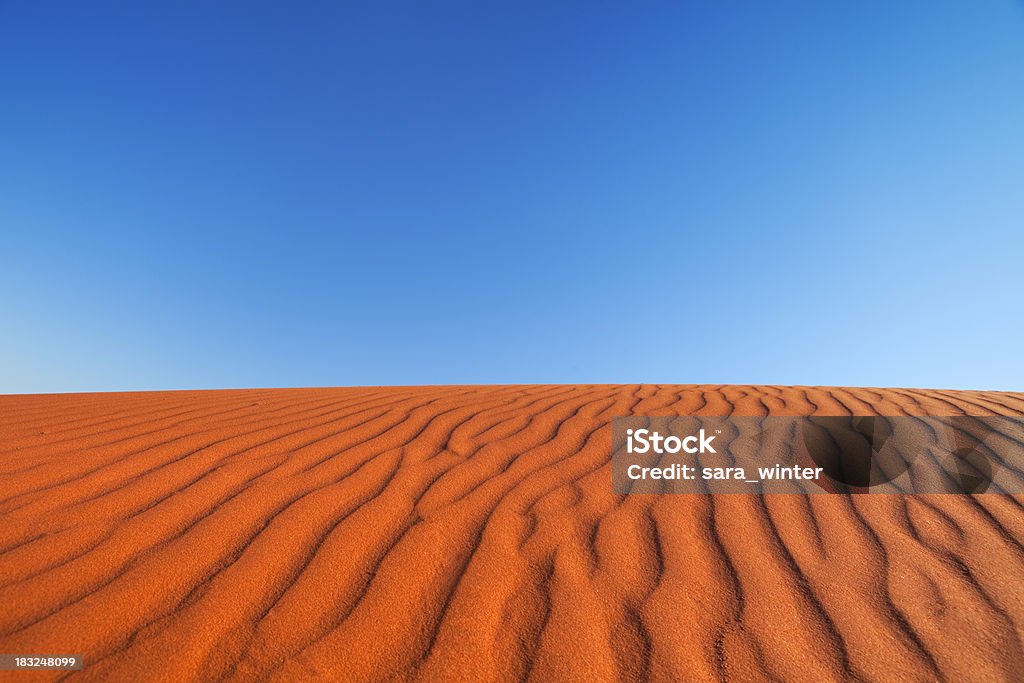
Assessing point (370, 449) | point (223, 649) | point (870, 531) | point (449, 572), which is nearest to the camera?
point (223, 649)

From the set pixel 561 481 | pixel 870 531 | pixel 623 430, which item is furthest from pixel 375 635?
pixel 623 430

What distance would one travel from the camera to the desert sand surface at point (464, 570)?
175 centimetres

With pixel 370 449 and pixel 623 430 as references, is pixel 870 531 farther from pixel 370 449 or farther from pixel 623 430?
pixel 370 449

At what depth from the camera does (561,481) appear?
2994 millimetres

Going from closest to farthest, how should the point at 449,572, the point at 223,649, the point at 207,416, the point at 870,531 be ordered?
the point at 223,649
the point at 449,572
the point at 870,531
the point at 207,416

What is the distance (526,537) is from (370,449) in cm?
138

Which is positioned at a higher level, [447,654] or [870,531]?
[870,531]

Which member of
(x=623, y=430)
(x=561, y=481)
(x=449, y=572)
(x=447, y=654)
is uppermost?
(x=623, y=430)

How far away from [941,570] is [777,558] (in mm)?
612

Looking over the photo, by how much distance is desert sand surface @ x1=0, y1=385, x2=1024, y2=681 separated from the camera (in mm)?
1748

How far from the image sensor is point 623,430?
3898mm

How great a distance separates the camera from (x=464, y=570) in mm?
2170

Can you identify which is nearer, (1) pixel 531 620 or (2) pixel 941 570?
(1) pixel 531 620

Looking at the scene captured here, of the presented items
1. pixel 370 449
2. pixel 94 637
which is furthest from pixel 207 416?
pixel 94 637
